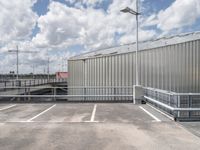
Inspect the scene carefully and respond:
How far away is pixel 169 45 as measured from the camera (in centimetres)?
1605

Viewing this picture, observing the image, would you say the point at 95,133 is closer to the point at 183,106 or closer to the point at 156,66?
the point at 183,106

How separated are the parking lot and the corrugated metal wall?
6.26m

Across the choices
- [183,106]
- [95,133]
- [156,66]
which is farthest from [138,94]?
[95,133]

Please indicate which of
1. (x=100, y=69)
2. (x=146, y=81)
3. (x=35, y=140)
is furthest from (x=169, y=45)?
(x=35, y=140)

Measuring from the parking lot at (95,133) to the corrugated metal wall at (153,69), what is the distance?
20.5ft

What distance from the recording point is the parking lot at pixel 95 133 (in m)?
6.08

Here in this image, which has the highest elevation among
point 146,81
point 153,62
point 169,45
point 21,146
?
point 169,45

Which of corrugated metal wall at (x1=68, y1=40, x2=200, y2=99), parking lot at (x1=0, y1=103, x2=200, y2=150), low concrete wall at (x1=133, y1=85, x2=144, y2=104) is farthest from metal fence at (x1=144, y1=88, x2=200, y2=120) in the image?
corrugated metal wall at (x1=68, y1=40, x2=200, y2=99)

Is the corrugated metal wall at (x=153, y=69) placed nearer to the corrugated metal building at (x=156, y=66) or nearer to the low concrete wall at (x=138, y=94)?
the corrugated metal building at (x=156, y=66)

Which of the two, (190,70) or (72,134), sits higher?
(190,70)

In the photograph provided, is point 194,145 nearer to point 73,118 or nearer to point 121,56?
point 73,118

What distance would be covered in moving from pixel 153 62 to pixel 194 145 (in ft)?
37.9

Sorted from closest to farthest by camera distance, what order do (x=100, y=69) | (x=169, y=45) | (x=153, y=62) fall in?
(x=169, y=45) < (x=153, y=62) < (x=100, y=69)

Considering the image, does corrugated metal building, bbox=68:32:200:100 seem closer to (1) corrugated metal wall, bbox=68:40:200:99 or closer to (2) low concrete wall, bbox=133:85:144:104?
(1) corrugated metal wall, bbox=68:40:200:99
